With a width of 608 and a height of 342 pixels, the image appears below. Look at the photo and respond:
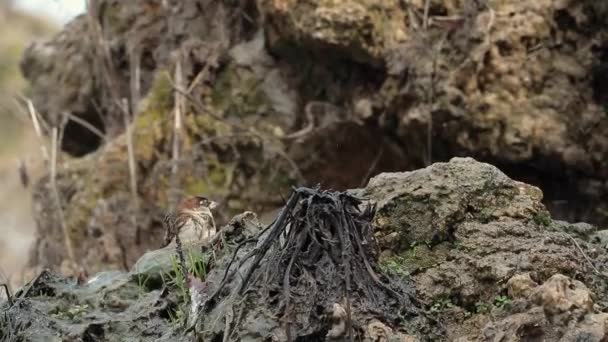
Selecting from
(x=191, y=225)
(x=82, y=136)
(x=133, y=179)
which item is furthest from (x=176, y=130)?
(x=82, y=136)

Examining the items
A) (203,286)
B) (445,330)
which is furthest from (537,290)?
(203,286)

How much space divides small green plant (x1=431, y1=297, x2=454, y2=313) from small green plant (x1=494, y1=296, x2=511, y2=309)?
0.16 metres

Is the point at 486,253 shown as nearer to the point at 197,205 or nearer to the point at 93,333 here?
the point at 93,333

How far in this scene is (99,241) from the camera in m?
6.69

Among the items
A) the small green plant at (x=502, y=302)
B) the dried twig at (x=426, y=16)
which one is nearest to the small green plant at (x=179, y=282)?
the small green plant at (x=502, y=302)

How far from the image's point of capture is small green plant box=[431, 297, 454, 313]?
3105 mm

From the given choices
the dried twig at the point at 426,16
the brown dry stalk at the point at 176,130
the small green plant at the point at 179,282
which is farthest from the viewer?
the brown dry stalk at the point at 176,130

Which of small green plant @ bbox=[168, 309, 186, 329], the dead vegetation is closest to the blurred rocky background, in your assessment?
small green plant @ bbox=[168, 309, 186, 329]

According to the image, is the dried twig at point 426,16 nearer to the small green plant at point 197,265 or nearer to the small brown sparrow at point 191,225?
the small brown sparrow at point 191,225

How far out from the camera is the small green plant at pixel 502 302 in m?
2.99

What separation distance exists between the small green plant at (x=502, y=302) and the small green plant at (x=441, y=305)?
160 mm

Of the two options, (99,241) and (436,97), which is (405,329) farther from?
(99,241)

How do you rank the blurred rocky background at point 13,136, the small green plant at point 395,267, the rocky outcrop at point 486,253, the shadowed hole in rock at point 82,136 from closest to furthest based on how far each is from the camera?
the rocky outcrop at point 486,253
the small green plant at point 395,267
the shadowed hole in rock at point 82,136
the blurred rocky background at point 13,136

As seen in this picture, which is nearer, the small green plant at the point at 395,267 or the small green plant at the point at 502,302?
the small green plant at the point at 502,302
